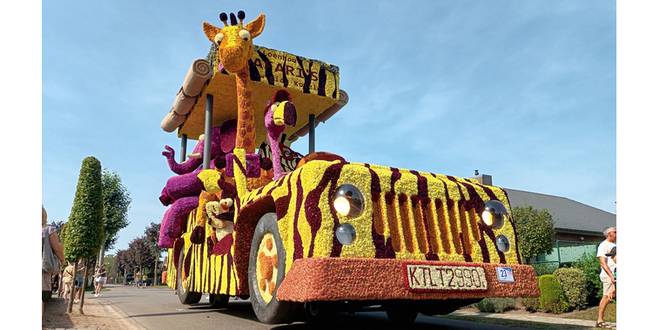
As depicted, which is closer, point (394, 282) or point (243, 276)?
point (394, 282)

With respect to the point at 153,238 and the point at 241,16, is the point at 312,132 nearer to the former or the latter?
the point at 241,16

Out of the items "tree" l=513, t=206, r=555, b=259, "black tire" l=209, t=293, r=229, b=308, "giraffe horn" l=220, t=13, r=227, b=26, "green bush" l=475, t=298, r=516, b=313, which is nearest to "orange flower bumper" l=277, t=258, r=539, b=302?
"giraffe horn" l=220, t=13, r=227, b=26

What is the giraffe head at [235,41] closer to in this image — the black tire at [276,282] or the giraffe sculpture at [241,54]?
the giraffe sculpture at [241,54]

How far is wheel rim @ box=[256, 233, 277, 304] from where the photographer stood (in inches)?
174

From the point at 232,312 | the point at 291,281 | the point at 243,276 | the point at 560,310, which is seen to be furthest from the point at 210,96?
the point at 560,310

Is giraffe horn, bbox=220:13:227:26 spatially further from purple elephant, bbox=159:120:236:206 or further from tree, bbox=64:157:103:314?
tree, bbox=64:157:103:314

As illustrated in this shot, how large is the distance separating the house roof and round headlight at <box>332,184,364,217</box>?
24216 mm

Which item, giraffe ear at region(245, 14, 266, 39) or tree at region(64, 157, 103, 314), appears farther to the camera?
tree at region(64, 157, 103, 314)

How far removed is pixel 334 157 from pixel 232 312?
4.59 meters

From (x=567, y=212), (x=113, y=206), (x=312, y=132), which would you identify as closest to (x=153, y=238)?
(x=113, y=206)

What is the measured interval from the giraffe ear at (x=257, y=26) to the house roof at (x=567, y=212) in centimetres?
2217

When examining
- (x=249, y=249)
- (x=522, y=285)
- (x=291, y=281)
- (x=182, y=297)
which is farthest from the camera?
(x=182, y=297)

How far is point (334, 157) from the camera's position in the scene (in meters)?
4.76
